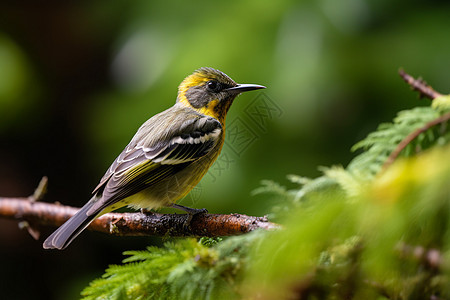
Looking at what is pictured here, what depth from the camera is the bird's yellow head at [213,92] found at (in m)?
3.51

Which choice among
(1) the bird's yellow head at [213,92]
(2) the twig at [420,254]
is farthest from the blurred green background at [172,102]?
(2) the twig at [420,254]

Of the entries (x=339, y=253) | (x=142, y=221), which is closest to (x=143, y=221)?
(x=142, y=221)

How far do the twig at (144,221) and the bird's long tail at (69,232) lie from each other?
16 cm

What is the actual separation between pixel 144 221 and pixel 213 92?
1185mm

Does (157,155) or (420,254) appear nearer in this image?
(420,254)

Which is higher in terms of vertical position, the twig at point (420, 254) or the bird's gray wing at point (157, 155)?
the bird's gray wing at point (157, 155)

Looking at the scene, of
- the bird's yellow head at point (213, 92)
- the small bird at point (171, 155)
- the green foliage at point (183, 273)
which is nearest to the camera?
the green foliage at point (183, 273)

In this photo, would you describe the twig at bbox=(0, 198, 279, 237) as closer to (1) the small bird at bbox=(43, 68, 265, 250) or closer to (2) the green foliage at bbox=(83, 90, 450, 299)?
(1) the small bird at bbox=(43, 68, 265, 250)

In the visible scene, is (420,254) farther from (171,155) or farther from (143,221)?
(171,155)

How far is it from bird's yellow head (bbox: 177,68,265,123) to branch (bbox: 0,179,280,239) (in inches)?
39.9

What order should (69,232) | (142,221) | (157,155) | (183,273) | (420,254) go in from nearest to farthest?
(420,254)
(183,273)
(69,232)
(142,221)
(157,155)

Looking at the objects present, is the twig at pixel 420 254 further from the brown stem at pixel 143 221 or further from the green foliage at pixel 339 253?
the brown stem at pixel 143 221

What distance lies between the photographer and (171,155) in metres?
3.23

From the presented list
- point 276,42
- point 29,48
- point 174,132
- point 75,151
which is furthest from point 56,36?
point 174,132
